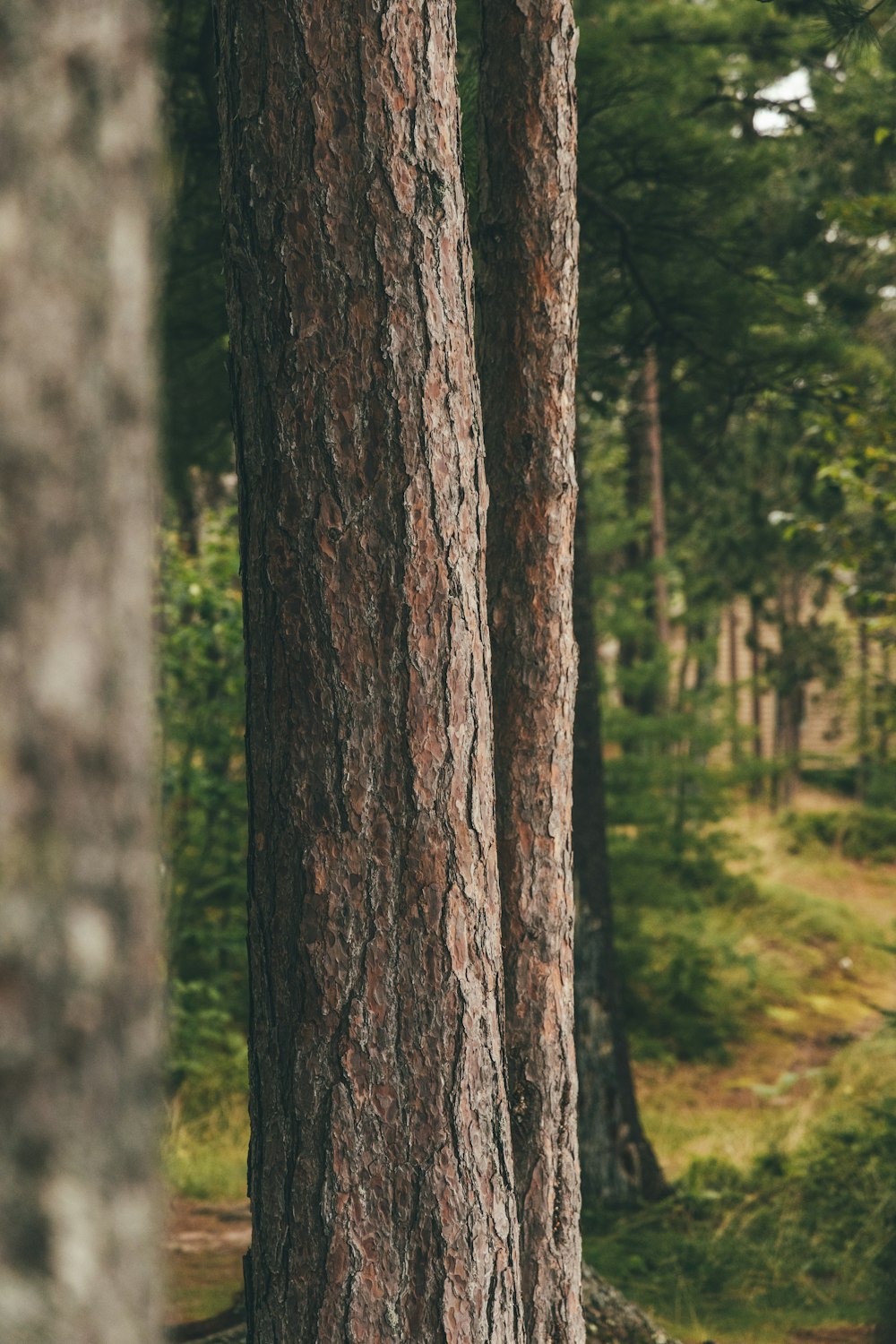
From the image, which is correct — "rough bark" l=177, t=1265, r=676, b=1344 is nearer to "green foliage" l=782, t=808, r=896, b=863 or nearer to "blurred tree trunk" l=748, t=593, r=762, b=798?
"blurred tree trunk" l=748, t=593, r=762, b=798

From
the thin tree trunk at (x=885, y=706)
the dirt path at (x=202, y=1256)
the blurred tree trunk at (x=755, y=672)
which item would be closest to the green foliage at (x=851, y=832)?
the blurred tree trunk at (x=755, y=672)

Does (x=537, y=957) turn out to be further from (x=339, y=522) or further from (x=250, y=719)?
(x=339, y=522)

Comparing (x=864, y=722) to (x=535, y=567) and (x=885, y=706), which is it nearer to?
(x=885, y=706)

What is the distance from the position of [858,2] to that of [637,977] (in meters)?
8.36

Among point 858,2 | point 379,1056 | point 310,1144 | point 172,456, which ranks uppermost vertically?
point 858,2

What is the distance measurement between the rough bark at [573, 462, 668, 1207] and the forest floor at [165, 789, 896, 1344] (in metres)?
0.53

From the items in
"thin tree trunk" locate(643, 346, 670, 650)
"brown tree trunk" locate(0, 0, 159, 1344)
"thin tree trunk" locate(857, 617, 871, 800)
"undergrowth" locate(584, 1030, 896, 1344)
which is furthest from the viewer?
"thin tree trunk" locate(857, 617, 871, 800)

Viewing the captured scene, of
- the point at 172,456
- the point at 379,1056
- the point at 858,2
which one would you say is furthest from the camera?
the point at 172,456

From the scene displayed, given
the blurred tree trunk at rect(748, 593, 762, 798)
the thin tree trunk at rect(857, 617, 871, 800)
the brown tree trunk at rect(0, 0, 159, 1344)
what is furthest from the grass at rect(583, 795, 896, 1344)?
the brown tree trunk at rect(0, 0, 159, 1344)

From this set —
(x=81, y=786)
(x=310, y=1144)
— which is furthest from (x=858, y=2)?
(x=81, y=786)

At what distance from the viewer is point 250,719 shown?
2.64 metres

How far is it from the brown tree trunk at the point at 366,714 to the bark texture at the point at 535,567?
589 millimetres

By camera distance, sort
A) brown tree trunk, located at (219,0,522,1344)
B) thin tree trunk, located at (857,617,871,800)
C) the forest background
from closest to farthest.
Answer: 1. brown tree trunk, located at (219,0,522,1344)
2. the forest background
3. thin tree trunk, located at (857,617,871,800)

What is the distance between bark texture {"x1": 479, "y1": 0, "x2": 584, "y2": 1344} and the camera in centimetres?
316
